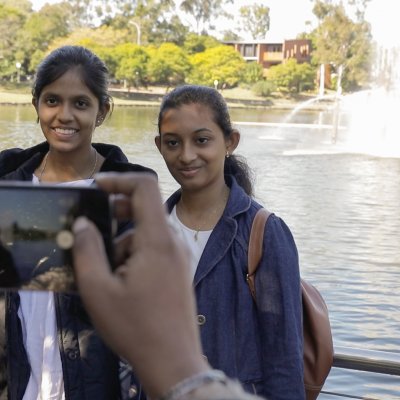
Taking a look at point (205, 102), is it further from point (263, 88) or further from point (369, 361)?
point (263, 88)

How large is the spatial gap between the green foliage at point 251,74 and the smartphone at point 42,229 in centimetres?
4193

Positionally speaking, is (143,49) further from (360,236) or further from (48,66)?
(48,66)

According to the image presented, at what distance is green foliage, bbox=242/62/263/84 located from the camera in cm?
4222

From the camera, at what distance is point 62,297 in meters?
1.63

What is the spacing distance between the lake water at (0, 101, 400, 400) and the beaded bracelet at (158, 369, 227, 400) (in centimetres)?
171

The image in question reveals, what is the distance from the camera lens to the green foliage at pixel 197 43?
46156mm

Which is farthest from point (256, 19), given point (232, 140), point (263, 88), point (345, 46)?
point (232, 140)

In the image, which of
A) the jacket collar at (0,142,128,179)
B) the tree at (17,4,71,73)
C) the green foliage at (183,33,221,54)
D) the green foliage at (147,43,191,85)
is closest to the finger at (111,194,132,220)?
the jacket collar at (0,142,128,179)

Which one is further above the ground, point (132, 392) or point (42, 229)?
point (42, 229)

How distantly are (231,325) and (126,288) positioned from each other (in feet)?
3.56

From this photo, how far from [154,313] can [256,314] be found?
3.60 feet

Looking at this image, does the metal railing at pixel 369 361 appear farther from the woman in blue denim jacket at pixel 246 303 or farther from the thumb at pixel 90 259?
the thumb at pixel 90 259

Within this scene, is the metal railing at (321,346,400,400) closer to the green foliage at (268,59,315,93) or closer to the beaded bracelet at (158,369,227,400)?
the beaded bracelet at (158,369,227,400)

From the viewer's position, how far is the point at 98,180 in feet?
2.28
